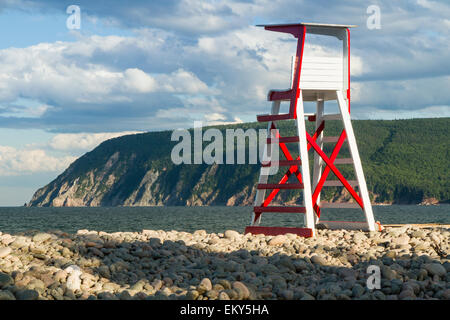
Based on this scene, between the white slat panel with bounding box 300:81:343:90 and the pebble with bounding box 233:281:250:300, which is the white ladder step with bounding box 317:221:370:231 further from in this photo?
the pebble with bounding box 233:281:250:300

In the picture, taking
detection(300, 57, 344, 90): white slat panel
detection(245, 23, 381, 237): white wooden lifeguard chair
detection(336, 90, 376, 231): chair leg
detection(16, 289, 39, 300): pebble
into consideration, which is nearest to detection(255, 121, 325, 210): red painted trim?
detection(245, 23, 381, 237): white wooden lifeguard chair

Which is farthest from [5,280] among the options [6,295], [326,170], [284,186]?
[326,170]

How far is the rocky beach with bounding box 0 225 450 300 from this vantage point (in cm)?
1257

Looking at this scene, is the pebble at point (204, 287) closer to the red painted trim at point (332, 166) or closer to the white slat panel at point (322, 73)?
the red painted trim at point (332, 166)

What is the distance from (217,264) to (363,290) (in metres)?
3.77

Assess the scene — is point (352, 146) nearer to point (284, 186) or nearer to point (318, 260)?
point (284, 186)

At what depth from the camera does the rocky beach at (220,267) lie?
41.2 ft

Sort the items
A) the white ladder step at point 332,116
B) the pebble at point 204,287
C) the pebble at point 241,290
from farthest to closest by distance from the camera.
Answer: the white ladder step at point 332,116 < the pebble at point 204,287 < the pebble at point 241,290

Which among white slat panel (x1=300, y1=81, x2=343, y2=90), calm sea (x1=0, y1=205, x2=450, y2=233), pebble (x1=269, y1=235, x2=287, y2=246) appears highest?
white slat panel (x1=300, y1=81, x2=343, y2=90)

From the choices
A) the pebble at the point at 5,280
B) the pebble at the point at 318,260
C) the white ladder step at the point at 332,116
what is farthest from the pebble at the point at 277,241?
the pebble at the point at 5,280

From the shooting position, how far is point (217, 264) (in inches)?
593

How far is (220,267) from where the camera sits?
14641mm
